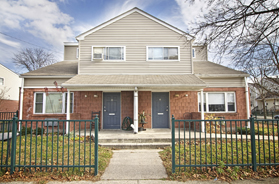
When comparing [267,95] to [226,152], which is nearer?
[226,152]

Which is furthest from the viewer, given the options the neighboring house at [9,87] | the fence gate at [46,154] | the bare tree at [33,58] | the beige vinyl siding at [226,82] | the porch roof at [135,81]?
the bare tree at [33,58]

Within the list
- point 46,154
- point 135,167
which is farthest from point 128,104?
point 46,154

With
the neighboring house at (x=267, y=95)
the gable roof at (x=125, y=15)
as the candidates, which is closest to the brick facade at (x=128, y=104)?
the gable roof at (x=125, y=15)

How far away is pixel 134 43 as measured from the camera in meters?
10.7

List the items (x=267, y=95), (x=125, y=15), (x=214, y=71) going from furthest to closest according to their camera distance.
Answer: (x=267, y=95)
(x=214, y=71)
(x=125, y=15)

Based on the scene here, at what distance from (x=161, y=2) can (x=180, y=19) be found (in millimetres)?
1395

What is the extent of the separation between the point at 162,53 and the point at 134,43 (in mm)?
1846

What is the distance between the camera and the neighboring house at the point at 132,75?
1050cm

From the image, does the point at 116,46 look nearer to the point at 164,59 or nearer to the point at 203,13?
the point at 164,59

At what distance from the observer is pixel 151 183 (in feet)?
12.6

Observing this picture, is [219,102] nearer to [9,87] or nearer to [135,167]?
[135,167]

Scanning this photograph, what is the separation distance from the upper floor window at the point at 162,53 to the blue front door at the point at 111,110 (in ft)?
10.5

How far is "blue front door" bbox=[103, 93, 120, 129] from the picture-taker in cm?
1048

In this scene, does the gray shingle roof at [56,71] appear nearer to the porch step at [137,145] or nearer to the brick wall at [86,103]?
the brick wall at [86,103]
